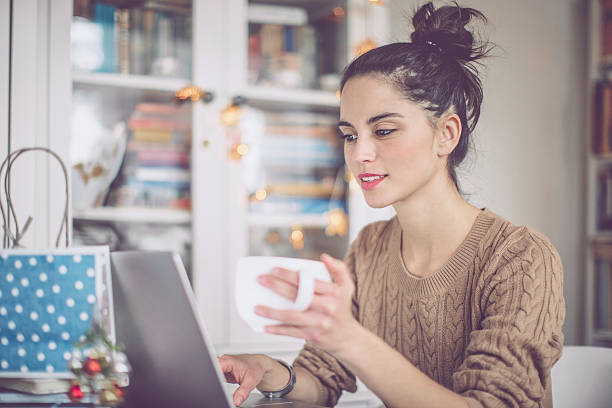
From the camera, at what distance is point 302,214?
224 cm

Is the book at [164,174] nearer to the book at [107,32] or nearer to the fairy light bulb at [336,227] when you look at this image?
the book at [107,32]

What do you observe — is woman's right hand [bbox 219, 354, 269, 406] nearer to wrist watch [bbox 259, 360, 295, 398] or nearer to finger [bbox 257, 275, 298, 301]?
wrist watch [bbox 259, 360, 295, 398]

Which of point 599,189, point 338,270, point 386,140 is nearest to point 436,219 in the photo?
point 386,140

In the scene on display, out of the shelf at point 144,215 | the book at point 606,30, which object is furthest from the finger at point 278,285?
the book at point 606,30

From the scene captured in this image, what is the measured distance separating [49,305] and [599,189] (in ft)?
8.68

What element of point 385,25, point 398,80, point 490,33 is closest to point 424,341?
point 398,80

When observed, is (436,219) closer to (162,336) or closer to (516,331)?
(516,331)

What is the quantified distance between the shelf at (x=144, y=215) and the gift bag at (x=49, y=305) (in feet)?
3.64

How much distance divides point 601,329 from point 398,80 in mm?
2174

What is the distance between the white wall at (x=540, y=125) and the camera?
280cm

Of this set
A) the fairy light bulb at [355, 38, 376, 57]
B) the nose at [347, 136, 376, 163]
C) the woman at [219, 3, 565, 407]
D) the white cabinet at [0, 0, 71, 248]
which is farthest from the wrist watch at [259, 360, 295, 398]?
the fairy light bulb at [355, 38, 376, 57]

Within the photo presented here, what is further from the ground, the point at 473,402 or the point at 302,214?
the point at 302,214

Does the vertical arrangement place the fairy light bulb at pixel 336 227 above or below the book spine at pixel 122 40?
below

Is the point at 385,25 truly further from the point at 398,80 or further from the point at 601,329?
the point at 601,329
